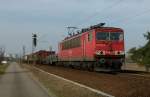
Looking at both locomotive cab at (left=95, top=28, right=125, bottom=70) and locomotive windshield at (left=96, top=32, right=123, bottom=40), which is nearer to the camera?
locomotive cab at (left=95, top=28, right=125, bottom=70)

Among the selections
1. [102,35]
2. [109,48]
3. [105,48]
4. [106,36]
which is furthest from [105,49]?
[102,35]

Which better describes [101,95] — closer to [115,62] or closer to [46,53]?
[115,62]

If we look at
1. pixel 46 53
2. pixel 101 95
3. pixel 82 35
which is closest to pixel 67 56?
pixel 82 35

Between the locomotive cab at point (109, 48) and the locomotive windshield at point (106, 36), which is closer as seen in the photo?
the locomotive cab at point (109, 48)

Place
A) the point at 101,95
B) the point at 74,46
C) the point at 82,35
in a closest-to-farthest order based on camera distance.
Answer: the point at 101,95 < the point at 82,35 < the point at 74,46

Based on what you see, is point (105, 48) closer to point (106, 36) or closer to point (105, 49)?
point (105, 49)

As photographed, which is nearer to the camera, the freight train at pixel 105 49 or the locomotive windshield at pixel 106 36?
the freight train at pixel 105 49

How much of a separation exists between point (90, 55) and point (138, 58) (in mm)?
23847

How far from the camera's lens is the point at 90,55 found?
3797 cm

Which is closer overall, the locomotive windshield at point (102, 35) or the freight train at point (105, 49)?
the freight train at point (105, 49)

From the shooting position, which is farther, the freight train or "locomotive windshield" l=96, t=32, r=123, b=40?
"locomotive windshield" l=96, t=32, r=123, b=40

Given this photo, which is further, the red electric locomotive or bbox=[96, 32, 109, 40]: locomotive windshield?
Result: bbox=[96, 32, 109, 40]: locomotive windshield

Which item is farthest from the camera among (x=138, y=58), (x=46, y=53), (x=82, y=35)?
(x=46, y=53)

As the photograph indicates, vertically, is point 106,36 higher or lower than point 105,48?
higher
